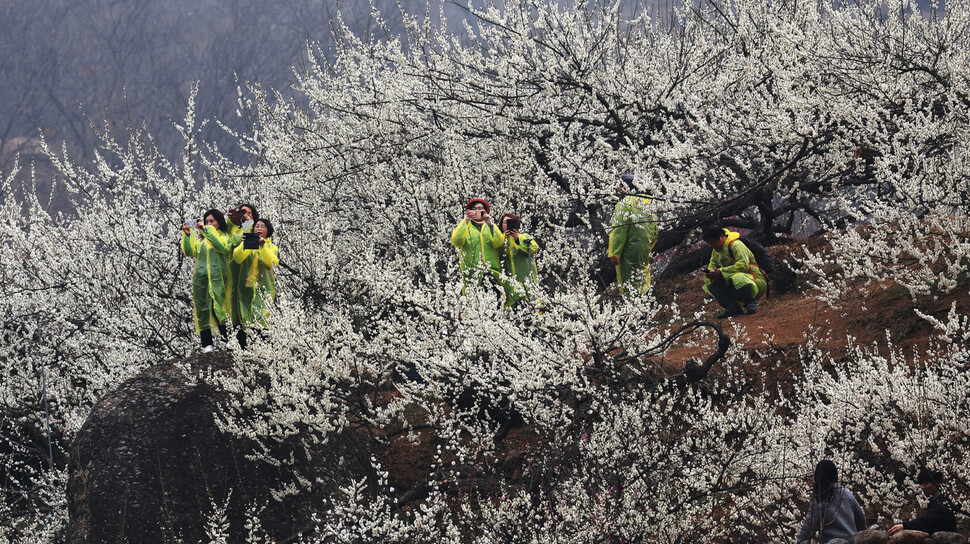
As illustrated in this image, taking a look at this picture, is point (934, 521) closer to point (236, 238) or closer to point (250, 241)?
point (250, 241)

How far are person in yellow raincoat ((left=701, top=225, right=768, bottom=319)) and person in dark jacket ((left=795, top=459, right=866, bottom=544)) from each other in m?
4.14

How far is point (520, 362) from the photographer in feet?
21.6

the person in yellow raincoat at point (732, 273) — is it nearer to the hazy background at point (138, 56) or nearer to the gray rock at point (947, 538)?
the gray rock at point (947, 538)

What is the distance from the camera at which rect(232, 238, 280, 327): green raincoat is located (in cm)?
835

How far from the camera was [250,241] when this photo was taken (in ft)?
26.6

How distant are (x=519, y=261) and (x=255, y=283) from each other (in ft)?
7.78

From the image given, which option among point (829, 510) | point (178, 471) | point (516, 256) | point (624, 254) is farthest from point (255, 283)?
point (829, 510)

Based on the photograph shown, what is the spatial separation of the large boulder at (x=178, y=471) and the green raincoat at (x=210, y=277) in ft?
3.10

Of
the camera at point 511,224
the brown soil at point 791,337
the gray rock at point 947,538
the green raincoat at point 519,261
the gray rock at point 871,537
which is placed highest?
the camera at point 511,224

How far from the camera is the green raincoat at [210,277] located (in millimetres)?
8352

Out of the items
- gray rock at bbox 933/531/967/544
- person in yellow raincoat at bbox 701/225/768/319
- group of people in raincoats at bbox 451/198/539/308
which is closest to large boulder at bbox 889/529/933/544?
gray rock at bbox 933/531/967/544

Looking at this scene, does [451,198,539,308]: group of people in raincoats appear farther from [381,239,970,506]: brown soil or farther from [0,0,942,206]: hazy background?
[0,0,942,206]: hazy background

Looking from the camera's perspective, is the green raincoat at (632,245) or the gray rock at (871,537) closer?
the gray rock at (871,537)

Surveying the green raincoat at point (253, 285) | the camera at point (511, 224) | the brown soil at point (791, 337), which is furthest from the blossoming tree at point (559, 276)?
the camera at point (511, 224)
